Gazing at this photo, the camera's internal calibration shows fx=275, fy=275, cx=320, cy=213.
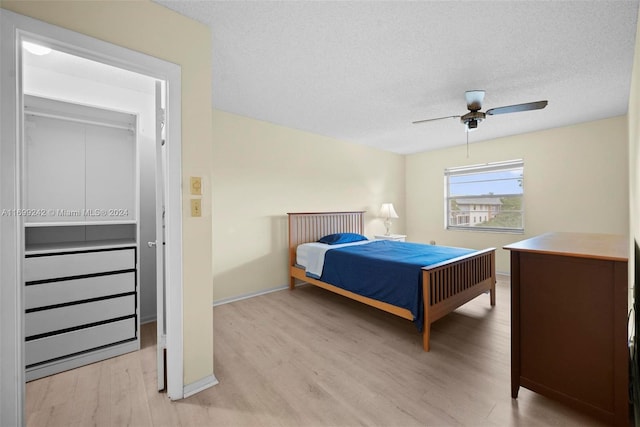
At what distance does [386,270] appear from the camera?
9.02 ft

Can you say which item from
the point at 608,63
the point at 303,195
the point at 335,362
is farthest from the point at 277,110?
the point at 608,63

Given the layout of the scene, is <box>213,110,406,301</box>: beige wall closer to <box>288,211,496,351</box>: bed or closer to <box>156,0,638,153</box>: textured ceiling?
<box>288,211,496,351</box>: bed

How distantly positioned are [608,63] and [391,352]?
3.06 m

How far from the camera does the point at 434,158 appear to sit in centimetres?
572

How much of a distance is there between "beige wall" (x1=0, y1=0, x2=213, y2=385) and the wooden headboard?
7.33ft

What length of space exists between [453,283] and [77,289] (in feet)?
10.7

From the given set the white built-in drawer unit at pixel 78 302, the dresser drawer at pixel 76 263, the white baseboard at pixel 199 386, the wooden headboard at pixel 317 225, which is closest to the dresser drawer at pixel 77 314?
the white built-in drawer unit at pixel 78 302

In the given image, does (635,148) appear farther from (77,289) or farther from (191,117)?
(77,289)

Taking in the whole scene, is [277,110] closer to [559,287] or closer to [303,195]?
[303,195]

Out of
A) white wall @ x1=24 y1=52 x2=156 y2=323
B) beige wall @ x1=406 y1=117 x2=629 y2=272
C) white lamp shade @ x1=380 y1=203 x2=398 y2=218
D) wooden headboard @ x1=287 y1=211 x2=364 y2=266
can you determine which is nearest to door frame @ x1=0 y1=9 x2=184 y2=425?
white wall @ x1=24 y1=52 x2=156 y2=323

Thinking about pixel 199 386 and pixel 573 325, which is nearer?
pixel 573 325

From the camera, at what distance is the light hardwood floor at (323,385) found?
1609 millimetres

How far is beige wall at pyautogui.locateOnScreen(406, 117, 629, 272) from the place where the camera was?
3748 millimetres

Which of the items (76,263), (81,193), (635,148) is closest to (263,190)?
(81,193)
